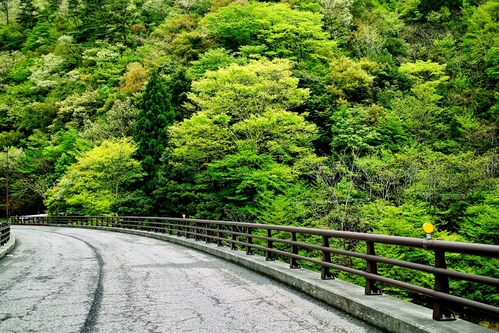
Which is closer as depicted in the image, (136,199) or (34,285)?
(34,285)

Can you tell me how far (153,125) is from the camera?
1538 inches

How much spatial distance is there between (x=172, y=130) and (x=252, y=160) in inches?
311

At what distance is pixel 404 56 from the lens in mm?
49250

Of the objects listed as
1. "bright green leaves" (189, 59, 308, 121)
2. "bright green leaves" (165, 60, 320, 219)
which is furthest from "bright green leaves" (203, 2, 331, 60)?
"bright green leaves" (165, 60, 320, 219)

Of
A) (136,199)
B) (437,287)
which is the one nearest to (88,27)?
(136,199)

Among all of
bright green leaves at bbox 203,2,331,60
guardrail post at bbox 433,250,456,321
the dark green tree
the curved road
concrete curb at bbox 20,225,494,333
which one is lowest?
the curved road

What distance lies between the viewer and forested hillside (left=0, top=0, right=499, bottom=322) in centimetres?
2558

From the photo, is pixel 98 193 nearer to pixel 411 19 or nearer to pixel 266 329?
pixel 266 329

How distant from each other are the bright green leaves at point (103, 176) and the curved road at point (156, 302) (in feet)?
95.0

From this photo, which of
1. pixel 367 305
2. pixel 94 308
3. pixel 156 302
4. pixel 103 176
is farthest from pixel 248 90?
pixel 367 305

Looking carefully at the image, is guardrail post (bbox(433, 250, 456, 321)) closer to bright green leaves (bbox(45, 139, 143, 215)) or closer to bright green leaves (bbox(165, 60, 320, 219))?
bright green leaves (bbox(165, 60, 320, 219))

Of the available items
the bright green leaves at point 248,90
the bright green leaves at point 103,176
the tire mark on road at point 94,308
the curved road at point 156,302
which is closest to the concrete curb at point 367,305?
the curved road at point 156,302

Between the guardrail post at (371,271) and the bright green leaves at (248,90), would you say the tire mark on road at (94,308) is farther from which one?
the bright green leaves at (248,90)

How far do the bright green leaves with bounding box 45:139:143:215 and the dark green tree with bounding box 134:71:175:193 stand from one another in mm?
1246
